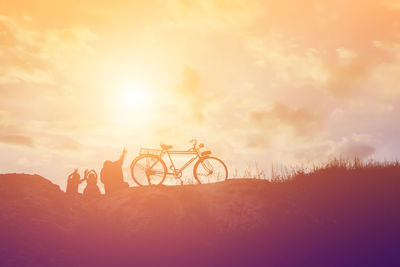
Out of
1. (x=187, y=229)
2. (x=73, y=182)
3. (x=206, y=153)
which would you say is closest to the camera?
(x=187, y=229)

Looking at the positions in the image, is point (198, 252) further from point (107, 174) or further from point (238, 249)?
point (107, 174)

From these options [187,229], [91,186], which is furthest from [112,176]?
[187,229]

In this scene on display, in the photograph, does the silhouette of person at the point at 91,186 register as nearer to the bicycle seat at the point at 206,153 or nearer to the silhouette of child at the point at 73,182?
the silhouette of child at the point at 73,182

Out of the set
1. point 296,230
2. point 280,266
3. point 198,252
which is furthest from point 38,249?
point 296,230

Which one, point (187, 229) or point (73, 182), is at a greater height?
point (73, 182)

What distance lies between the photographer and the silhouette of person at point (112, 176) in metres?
8.88

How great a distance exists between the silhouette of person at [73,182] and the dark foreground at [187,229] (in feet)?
3.02

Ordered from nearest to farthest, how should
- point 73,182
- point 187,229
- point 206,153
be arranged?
point 187,229
point 73,182
point 206,153

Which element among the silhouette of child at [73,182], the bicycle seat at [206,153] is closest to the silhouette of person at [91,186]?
the silhouette of child at [73,182]

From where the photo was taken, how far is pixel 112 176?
8945 mm

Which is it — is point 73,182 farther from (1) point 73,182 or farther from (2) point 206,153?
(2) point 206,153

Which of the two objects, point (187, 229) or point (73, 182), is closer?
point (187, 229)

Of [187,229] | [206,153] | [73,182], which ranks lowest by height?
[187,229]

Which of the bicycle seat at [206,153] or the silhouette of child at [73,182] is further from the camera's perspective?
the bicycle seat at [206,153]
